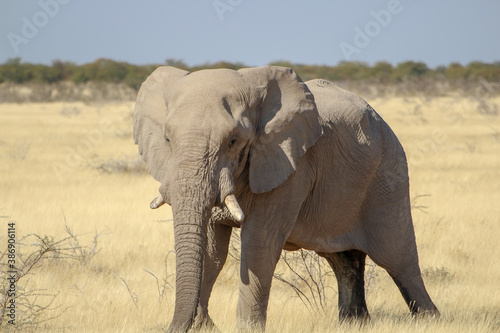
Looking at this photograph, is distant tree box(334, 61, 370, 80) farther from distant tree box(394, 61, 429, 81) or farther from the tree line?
distant tree box(394, 61, 429, 81)

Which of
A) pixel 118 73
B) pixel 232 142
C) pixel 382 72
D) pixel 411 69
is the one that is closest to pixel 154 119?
pixel 232 142

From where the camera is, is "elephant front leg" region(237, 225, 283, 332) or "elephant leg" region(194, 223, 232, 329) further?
"elephant leg" region(194, 223, 232, 329)

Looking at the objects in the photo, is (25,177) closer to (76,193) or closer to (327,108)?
(76,193)

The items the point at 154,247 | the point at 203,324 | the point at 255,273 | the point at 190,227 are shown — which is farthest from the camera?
the point at 154,247

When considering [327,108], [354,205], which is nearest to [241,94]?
[327,108]

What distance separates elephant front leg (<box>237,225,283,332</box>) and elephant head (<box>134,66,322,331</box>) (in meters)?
0.35

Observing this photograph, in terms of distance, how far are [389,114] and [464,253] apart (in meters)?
20.5

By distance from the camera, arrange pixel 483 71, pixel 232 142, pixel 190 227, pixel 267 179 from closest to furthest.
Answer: pixel 190 227 → pixel 232 142 → pixel 267 179 → pixel 483 71

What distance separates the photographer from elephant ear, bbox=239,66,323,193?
4234mm

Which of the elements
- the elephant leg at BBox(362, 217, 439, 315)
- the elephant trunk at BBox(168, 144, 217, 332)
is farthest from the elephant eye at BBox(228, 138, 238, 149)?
the elephant leg at BBox(362, 217, 439, 315)

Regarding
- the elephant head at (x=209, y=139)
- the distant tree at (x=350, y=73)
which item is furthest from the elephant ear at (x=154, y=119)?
the distant tree at (x=350, y=73)

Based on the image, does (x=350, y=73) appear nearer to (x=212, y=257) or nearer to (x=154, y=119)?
(x=212, y=257)

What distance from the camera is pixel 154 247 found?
24.9ft

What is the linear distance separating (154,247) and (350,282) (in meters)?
2.75
